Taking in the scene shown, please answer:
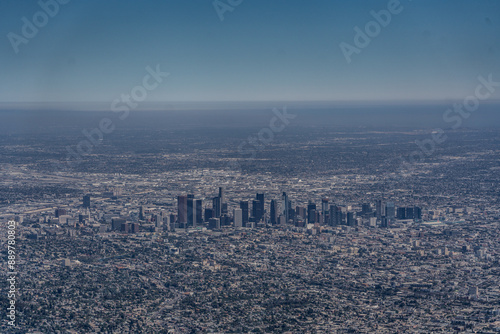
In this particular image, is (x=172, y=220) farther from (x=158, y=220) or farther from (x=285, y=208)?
(x=285, y=208)

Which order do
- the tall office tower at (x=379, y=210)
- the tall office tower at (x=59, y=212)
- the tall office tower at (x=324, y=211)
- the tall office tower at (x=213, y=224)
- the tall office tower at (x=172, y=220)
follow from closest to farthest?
the tall office tower at (x=172, y=220) → the tall office tower at (x=213, y=224) → the tall office tower at (x=324, y=211) → the tall office tower at (x=59, y=212) → the tall office tower at (x=379, y=210)

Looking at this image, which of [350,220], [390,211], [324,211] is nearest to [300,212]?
[324,211]

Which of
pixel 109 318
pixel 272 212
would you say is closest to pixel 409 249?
pixel 272 212

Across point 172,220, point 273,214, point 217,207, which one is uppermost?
point 217,207

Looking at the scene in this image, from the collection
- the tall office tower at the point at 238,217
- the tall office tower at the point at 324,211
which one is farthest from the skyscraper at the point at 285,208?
the tall office tower at the point at 238,217

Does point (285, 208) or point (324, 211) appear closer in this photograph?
point (324, 211)

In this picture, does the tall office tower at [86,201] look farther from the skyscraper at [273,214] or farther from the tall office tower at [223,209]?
the skyscraper at [273,214]

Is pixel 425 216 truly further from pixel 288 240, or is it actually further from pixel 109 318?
pixel 109 318

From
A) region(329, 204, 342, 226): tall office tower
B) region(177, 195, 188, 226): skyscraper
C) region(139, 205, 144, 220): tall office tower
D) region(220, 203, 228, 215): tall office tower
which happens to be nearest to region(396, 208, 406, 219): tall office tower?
region(329, 204, 342, 226): tall office tower
